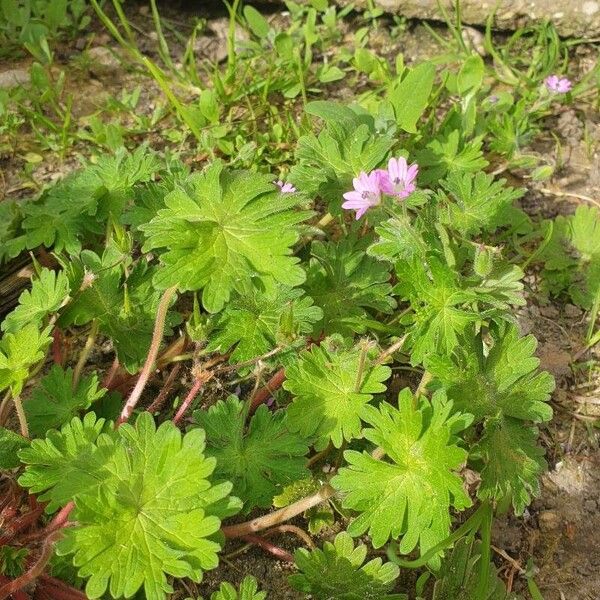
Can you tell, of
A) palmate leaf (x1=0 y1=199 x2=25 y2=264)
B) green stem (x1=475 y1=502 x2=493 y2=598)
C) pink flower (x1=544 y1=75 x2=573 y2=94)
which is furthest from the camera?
pink flower (x1=544 y1=75 x2=573 y2=94)

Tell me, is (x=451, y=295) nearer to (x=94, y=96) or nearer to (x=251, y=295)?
(x=251, y=295)

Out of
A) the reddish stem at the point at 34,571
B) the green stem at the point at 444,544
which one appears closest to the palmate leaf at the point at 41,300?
the reddish stem at the point at 34,571

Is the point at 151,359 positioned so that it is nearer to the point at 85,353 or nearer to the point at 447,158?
the point at 85,353

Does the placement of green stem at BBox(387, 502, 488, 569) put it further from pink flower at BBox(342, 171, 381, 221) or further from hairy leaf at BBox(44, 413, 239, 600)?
pink flower at BBox(342, 171, 381, 221)

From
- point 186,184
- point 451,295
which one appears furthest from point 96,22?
point 451,295

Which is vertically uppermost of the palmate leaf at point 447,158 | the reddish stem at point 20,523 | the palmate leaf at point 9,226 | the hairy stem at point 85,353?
the palmate leaf at point 9,226

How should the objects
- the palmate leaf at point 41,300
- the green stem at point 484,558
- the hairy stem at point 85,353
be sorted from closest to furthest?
the green stem at point 484,558 < the palmate leaf at point 41,300 < the hairy stem at point 85,353

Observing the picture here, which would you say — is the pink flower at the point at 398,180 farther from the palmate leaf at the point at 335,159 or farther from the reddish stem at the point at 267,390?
the reddish stem at the point at 267,390

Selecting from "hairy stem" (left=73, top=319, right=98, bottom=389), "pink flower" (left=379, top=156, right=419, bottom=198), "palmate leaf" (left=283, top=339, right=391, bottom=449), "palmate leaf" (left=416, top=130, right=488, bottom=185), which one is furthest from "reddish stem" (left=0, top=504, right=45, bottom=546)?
"palmate leaf" (left=416, top=130, right=488, bottom=185)

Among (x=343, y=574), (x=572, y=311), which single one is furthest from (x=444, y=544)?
(x=572, y=311)
